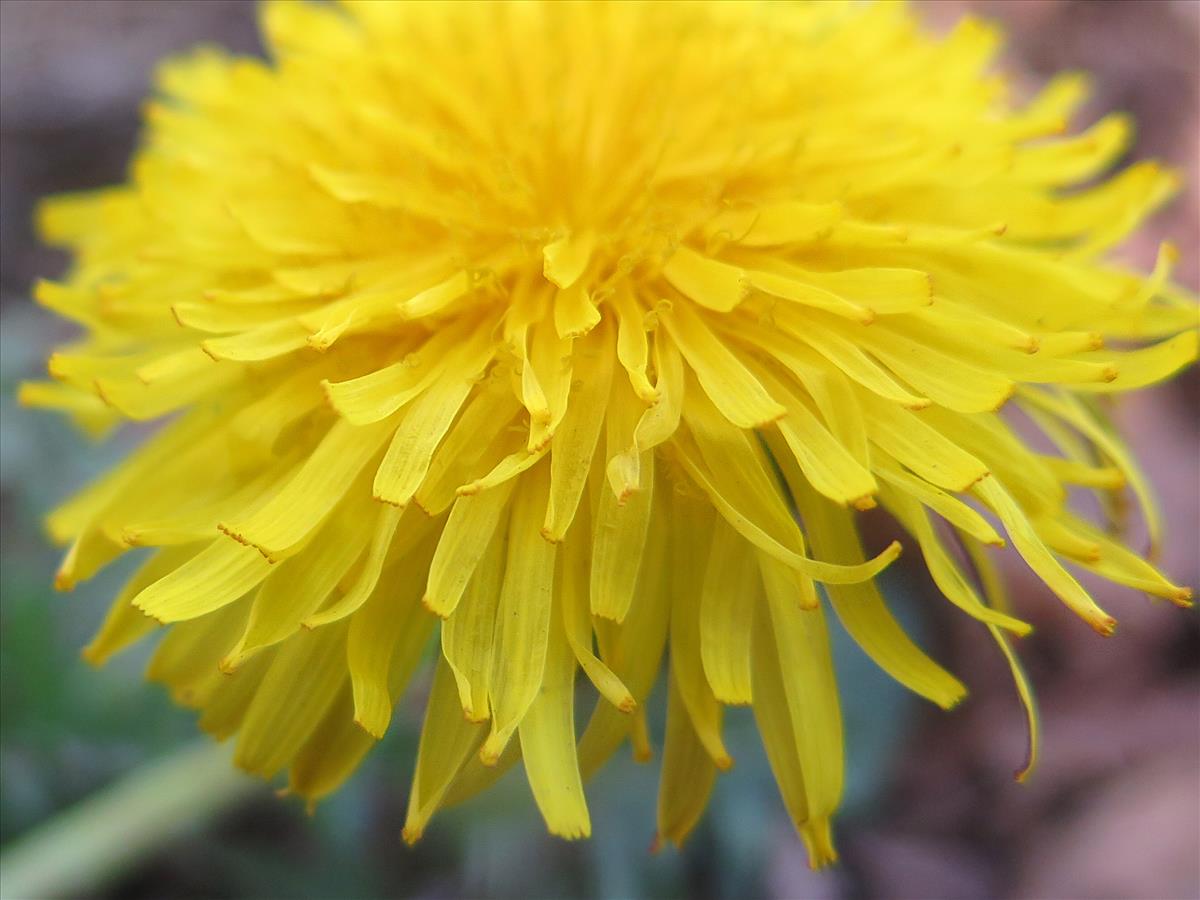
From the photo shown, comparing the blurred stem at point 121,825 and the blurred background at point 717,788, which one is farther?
the blurred background at point 717,788

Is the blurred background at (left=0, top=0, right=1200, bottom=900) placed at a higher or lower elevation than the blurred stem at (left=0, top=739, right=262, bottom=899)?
lower

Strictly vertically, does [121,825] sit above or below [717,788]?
above

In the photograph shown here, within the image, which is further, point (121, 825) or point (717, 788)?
point (717, 788)

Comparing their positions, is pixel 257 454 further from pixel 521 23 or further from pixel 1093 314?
pixel 1093 314

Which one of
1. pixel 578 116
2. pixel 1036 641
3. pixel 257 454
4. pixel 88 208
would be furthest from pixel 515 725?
pixel 1036 641

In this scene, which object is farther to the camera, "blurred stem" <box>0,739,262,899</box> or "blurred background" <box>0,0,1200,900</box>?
"blurred background" <box>0,0,1200,900</box>

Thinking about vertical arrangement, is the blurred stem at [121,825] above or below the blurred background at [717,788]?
above
